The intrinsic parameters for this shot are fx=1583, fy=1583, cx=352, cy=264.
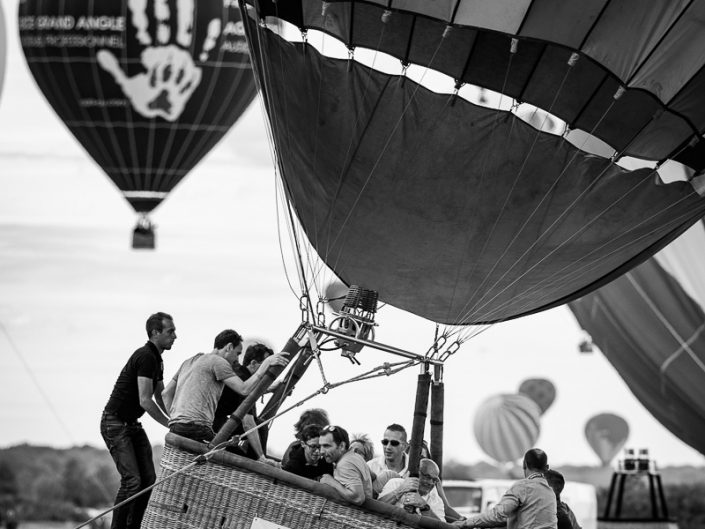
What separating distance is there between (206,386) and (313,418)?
57 centimetres

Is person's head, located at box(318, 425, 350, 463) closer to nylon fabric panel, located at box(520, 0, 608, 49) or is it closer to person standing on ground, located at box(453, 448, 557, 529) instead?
person standing on ground, located at box(453, 448, 557, 529)

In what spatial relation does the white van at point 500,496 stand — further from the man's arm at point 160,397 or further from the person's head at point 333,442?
the person's head at point 333,442

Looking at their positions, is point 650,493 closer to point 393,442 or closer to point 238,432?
point 393,442

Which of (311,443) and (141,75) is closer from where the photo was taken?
(311,443)

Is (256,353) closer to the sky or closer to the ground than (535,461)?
closer to the sky

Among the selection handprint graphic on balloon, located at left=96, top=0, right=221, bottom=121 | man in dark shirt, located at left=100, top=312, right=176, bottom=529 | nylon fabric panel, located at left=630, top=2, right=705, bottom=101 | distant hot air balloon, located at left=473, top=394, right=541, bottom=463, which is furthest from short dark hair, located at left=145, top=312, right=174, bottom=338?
distant hot air balloon, located at left=473, top=394, right=541, bottom=463

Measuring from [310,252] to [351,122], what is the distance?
2.36 feet

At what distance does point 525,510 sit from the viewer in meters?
6.75

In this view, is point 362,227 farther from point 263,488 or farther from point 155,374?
point 263,488

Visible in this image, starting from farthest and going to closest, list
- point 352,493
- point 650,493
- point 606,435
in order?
1. point 606,435
2. point 650,493
3. point 352,493

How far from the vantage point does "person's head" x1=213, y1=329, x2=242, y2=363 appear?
6824 millimetres

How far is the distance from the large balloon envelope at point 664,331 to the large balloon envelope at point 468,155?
5.86 m

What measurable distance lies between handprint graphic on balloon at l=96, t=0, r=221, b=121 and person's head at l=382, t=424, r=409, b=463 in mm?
12735

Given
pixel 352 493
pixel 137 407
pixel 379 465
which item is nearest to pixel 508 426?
pixel 379 465
